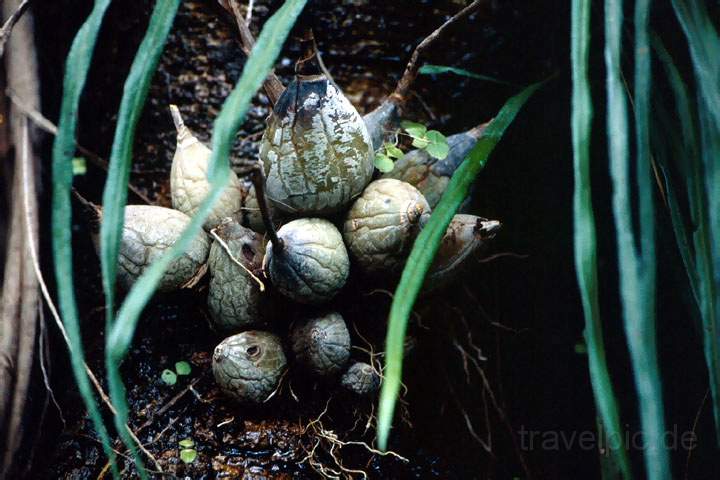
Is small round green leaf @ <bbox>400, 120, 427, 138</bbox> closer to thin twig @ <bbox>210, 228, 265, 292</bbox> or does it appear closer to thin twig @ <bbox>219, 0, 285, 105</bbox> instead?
thin twig @ <bbox>219, 0, 285, 105</bbox>

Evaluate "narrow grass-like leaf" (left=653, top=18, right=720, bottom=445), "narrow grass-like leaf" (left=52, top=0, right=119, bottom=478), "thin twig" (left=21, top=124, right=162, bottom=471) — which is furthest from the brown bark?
"narrow grass-like leaf" (left=653, top=18, right=720, bottom=445)

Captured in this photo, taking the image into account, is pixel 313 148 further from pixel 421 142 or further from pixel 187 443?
pixel 187 443

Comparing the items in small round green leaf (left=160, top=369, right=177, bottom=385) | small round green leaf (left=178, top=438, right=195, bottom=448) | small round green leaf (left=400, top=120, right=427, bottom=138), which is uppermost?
small round green leaf (left=400, top=120, right=427, bottom=138)

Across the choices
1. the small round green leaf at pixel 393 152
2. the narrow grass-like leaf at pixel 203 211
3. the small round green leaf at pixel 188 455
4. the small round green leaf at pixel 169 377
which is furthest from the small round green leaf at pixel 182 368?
the small round green leaf at pixel 393 152

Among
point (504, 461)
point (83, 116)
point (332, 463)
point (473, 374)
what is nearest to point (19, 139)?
point (83, 116)

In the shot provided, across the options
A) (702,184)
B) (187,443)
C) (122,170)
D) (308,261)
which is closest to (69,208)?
(122,170)

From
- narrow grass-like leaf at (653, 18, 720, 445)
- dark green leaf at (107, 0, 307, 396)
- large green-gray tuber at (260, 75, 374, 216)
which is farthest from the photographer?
large green-gray tuber at (260, 75, 374, 216)
